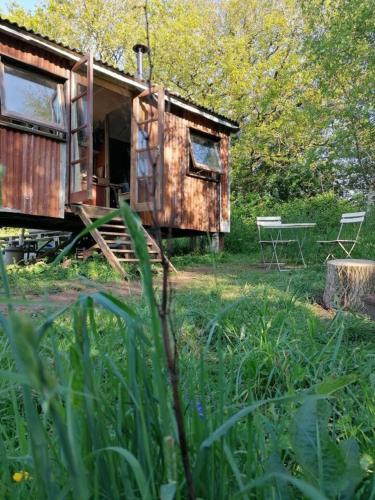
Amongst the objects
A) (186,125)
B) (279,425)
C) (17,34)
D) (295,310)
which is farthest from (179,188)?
(279,425)

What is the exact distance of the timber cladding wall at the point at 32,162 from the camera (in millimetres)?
5820

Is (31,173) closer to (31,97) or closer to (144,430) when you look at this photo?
(31,97)

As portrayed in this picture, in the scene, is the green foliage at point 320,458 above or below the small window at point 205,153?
below

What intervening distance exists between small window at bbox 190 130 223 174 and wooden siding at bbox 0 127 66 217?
3.18 meters

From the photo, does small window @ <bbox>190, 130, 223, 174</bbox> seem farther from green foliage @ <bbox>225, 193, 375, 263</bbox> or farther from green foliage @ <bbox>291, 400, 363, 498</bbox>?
green foliage @ <bbox>291, 400, 363, 498</bbox>

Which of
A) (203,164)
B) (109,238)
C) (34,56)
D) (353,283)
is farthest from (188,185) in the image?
(353,283)

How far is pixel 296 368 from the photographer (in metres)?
1.69

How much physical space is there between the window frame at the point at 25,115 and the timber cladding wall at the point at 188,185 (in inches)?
87.6

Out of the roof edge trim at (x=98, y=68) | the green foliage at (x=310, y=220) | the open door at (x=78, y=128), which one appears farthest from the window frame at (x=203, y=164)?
the open door at (x=78, y=128)

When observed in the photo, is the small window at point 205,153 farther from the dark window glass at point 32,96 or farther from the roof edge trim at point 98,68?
the dark window glass at point 32,96

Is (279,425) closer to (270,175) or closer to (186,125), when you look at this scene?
(186,125)

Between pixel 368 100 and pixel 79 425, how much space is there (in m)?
10.4

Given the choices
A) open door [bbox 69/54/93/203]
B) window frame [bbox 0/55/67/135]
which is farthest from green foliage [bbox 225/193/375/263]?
window frame [bbox 0/55/67/135]

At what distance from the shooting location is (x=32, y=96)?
6133 mm
